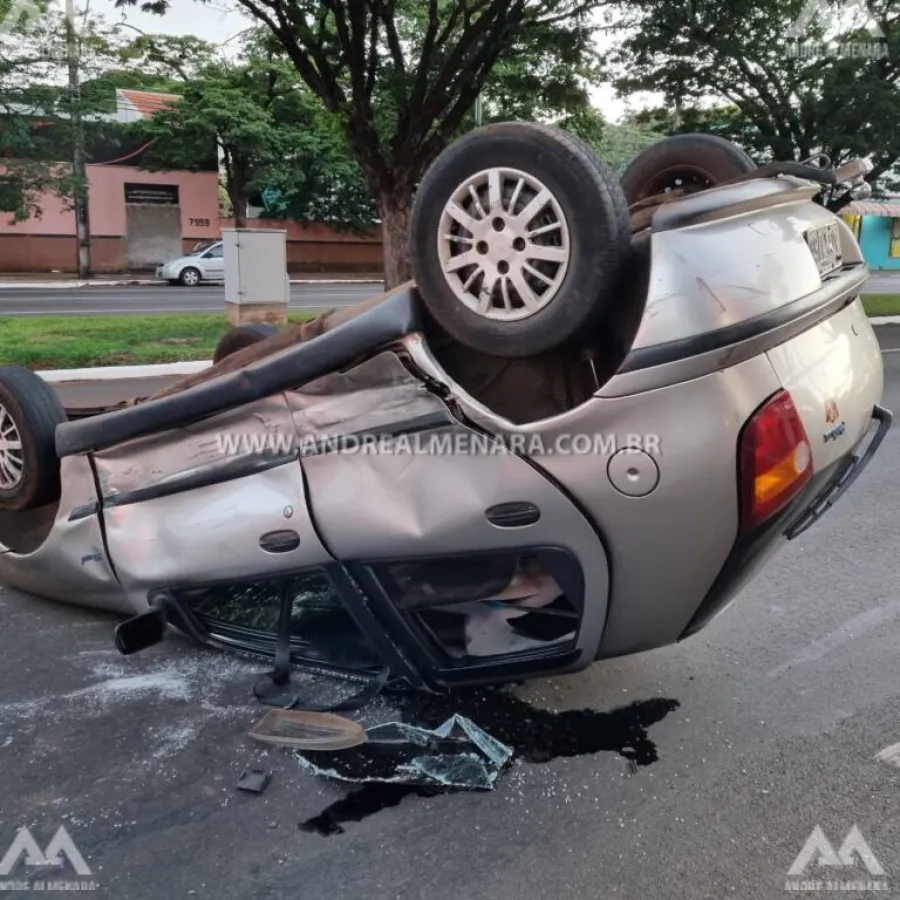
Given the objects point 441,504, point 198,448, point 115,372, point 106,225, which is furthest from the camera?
point 106,225

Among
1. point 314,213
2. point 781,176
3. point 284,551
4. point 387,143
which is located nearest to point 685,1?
point 387,143

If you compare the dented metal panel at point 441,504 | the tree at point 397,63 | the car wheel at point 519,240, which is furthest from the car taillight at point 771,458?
the tree at point 397,63

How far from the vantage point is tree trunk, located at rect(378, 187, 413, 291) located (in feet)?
40.8

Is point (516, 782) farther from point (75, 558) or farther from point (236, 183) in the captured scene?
point (236, 183)

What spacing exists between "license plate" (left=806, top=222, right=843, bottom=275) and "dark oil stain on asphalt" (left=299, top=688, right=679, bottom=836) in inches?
58.4

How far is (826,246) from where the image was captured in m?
2.67

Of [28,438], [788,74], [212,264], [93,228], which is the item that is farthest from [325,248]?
[28,438]

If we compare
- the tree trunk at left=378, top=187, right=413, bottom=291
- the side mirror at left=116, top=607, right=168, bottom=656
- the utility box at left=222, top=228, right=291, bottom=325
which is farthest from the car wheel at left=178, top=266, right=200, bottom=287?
the side mirror at left=116, top=607, right=168, bottom=656

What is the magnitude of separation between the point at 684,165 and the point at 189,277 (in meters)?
27.3


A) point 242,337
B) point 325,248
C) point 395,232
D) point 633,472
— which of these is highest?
point 395,232

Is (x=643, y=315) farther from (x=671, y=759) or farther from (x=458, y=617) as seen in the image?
(x=671, y=759)

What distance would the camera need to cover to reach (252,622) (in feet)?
11.0

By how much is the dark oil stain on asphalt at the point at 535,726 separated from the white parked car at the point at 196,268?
27178 millimetres

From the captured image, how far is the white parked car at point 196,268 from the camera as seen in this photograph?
28609mm
